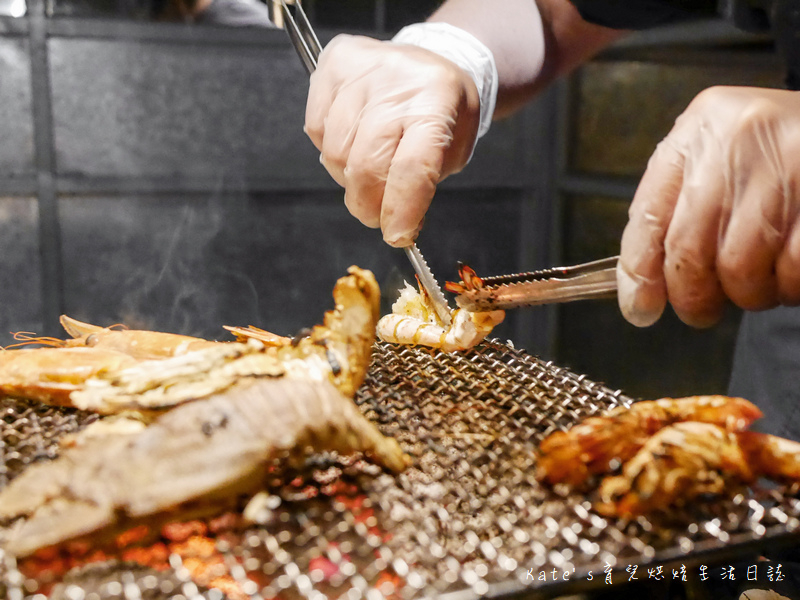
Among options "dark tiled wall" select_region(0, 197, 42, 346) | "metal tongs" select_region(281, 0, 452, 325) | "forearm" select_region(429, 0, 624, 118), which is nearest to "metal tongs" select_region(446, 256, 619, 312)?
"metal tongs" select_region(281, 0, 452, 325)

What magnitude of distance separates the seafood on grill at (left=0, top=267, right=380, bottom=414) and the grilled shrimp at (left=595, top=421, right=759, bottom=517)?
696 mm

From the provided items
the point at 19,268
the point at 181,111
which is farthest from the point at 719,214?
the point at 19,268

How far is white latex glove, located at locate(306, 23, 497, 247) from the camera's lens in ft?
7.38

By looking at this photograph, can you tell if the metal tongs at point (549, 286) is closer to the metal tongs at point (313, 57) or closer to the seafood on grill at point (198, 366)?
the metal tongs at point (313, 57)

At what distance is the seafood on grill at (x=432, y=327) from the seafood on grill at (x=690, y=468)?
0.84 meters

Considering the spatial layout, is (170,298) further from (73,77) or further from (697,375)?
(697,375)

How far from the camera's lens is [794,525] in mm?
1173

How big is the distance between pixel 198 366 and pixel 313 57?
1.71 m

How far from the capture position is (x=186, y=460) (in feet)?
3.92

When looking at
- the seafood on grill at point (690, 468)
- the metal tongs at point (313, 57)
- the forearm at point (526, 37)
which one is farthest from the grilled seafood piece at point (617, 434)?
the forearm at point (526, 37)

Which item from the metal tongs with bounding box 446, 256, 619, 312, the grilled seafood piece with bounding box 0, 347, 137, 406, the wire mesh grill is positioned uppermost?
the metal tongs with bounding box 446, 256, 619, 312

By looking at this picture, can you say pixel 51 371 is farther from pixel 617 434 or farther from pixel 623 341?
pixel 623 341

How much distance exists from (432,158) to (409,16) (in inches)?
114

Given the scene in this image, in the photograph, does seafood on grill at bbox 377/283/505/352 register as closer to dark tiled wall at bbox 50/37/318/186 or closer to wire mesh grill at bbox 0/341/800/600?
wire mesh grill at bbox 0/341/800/600
